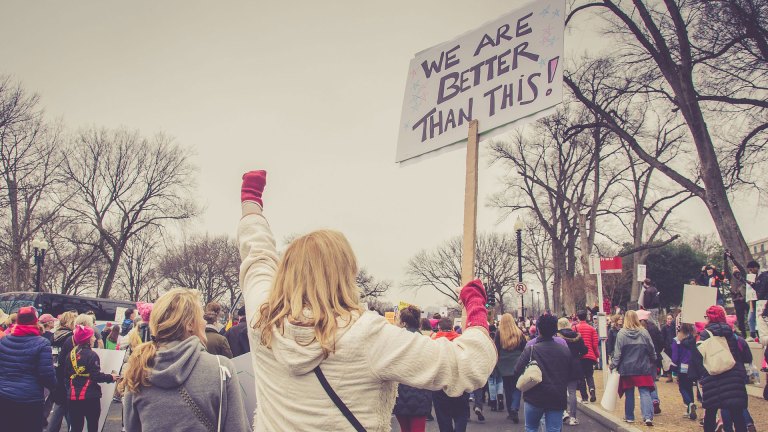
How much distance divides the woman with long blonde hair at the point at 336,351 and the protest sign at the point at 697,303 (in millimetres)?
12238

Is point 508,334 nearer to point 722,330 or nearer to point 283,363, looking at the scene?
point 722,330

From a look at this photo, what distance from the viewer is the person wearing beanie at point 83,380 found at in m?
6.81

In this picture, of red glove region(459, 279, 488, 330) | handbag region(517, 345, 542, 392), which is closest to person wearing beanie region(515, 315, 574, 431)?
handbag region(517, 345, 542, 392)

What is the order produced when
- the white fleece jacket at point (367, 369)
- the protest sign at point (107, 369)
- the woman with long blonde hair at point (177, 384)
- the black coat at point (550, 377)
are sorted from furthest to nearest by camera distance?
the protest sign at point (107, 369)
the black coat at point (550, 377)
the woman with long blonde hair at point (177, 384)
the white fleece jacket at point (367, 369)

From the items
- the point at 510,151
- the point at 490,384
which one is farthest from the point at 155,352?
the point at 510,151

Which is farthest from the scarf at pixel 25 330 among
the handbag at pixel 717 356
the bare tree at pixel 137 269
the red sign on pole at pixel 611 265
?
the bare tree at pixel 137 269

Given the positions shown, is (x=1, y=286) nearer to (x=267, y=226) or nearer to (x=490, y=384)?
(x=490, y=384)

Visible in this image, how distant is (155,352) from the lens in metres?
3.25

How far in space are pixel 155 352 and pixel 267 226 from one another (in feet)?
3.83

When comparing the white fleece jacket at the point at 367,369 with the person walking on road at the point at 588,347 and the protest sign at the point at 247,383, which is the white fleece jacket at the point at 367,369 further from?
the person walking on road at the point at 588,347

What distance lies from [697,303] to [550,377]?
7.35m

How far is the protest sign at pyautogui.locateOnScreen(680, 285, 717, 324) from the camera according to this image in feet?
41.1

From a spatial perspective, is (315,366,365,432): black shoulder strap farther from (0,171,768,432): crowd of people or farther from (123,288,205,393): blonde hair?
(123,288,205,393): blonde hair

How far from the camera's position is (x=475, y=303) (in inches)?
81.0
